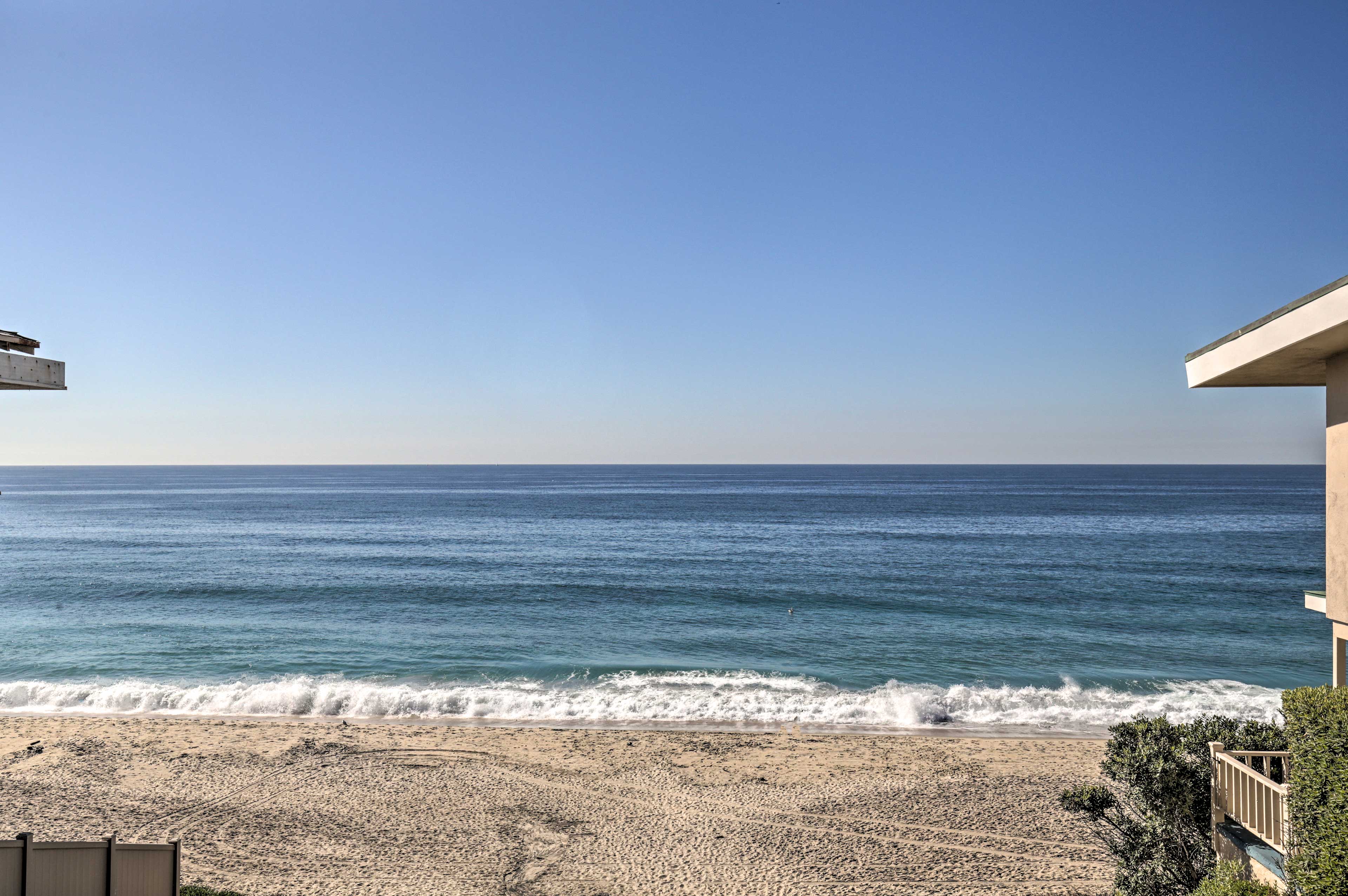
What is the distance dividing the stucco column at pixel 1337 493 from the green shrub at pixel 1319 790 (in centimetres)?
150

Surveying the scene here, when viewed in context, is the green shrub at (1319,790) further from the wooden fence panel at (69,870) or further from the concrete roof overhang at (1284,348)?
the wooden fence panel at (69,870)

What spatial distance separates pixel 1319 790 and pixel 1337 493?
2.98 metres

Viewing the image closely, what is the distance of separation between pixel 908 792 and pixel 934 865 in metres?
2.78

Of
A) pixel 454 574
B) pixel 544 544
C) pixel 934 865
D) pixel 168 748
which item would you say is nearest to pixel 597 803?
pixel 934 865

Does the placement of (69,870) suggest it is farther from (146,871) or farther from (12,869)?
(146,871)

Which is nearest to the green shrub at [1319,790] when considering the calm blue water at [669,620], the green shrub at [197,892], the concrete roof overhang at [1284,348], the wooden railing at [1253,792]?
the wooden railing at [1253,792]

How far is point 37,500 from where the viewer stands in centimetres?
11144

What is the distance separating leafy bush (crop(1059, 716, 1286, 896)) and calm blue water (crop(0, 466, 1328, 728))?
1069cm

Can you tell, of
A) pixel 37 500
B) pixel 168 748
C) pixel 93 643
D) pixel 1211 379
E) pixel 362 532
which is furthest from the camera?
pixel 37 500

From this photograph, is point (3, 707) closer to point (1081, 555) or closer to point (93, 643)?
point (93, 643)

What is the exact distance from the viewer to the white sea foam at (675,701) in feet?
64.1

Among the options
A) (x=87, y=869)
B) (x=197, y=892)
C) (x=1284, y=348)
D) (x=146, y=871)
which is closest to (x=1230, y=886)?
(x=1284, y=348)

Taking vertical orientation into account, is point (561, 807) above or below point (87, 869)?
below

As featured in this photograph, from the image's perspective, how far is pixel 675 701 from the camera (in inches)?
814
